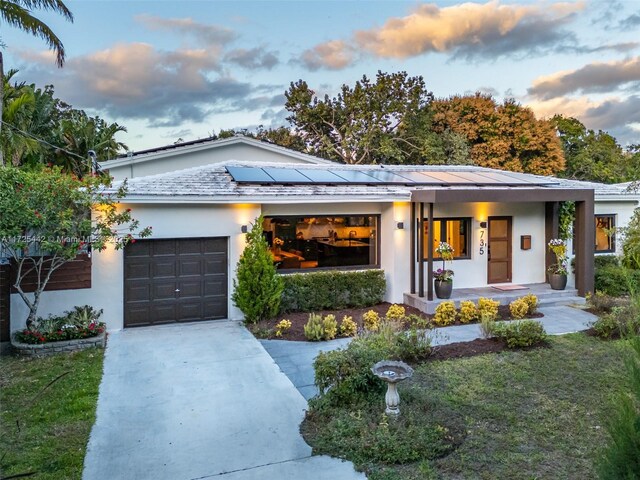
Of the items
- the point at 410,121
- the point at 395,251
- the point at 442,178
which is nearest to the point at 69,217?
the point at 395,251

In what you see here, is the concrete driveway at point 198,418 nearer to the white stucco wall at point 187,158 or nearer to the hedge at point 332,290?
the hedge at point 332,290

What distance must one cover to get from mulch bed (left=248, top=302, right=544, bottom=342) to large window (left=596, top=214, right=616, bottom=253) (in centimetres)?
606

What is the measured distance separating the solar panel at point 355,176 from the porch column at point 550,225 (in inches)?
225

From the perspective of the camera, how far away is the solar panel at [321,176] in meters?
13.2

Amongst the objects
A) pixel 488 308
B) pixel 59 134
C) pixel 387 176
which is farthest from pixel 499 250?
pixel 59 134

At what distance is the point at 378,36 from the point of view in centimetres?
1683

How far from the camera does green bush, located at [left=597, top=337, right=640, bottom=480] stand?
2.70m

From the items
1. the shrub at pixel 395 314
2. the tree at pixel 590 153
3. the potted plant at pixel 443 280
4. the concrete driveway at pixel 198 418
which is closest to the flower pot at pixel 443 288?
the potted plant at pixel 443 280

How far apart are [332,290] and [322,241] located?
4.99 ft

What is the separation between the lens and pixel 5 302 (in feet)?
30.4

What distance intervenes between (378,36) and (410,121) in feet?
49.0

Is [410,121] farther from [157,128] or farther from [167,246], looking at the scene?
[167,246]

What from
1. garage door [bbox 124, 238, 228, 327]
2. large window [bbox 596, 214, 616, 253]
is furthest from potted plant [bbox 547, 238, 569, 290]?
Answer: garage door [bbox 124, 238, 228, 327]

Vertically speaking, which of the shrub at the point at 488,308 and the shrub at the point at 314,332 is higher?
the shrub at the point at 488,308
